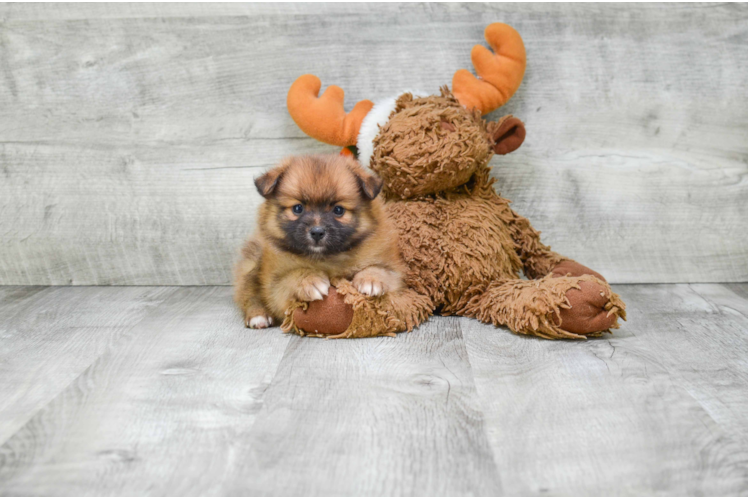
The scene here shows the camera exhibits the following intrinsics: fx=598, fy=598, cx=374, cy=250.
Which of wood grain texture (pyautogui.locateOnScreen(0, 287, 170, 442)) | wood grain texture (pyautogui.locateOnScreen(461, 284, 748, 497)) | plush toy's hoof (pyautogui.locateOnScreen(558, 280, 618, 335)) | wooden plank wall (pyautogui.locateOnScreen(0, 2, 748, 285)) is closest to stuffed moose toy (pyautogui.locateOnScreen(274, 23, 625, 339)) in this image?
plush toy's hoof (pyautogui.locateOnScreen(558, 280, 618, 335))

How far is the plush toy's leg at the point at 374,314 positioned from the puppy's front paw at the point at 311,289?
0.14 ft

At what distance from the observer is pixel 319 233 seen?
6.11 feet

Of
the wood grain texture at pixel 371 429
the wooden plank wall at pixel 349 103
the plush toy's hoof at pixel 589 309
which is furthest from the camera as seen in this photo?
the wooden plank wall at pixel 349 103

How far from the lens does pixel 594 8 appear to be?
2592 millimetres

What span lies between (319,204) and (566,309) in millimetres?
843

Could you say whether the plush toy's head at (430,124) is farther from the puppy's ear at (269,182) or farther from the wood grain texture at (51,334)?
the wood grain texture at (51,334)

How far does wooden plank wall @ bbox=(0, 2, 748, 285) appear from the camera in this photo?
102 inches

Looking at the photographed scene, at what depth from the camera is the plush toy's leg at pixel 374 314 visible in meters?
1.90

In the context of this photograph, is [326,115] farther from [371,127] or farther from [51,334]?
[51,334]

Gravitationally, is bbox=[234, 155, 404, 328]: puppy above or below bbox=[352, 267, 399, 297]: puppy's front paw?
above

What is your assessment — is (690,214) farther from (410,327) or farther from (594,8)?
(410,327)

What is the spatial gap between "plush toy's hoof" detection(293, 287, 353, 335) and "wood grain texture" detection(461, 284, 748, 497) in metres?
0.41

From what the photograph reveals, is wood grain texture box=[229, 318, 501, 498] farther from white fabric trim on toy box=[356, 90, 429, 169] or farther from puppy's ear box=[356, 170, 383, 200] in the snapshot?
white fabric trim on toy box=[356, 90, 429, 169]

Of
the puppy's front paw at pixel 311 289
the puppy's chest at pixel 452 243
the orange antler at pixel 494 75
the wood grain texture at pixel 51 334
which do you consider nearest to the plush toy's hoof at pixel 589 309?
the puppy's chest at pixel 452 243
